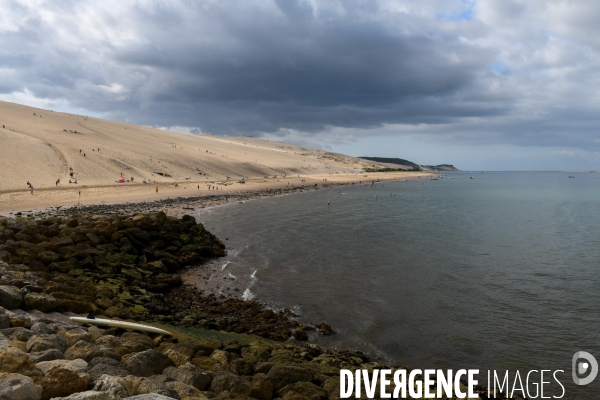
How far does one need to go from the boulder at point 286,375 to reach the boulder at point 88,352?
10.5 feet

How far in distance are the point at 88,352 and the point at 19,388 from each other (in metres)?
2.26

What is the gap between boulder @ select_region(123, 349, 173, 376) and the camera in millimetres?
7547

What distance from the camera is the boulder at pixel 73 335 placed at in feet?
28.0

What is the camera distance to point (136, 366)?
7574 millimetres

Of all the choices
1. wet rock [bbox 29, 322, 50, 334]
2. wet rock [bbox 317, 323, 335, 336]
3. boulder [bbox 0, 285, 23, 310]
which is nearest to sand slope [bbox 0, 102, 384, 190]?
boulder [bbox 0, 285, 23, 310]

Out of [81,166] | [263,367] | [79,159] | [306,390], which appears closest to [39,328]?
[263,367]

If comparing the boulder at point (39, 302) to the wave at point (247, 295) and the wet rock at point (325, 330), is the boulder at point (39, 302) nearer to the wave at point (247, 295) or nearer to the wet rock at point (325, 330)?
the wave at point (247, 295)

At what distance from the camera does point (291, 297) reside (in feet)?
55.4

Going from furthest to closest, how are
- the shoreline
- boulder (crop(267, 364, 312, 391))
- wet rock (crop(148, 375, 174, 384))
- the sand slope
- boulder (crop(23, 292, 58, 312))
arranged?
the sand slope
the shoreline
boulder (crop(23, 292, 58, 312))
boulder (crop(267, 364, 312, 391))
wet rock (crop(148, 375, 174, 384))

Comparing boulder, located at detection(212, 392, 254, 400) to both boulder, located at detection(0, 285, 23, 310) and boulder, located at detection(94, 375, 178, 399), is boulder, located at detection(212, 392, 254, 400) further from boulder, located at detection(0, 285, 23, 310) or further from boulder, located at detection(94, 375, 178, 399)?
boulder, located at detection(0, 285, 23, 310)

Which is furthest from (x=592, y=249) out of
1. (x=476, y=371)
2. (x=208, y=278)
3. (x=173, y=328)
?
(x=173, y=328)

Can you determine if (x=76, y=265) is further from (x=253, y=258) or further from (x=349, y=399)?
(x=349, y=399)

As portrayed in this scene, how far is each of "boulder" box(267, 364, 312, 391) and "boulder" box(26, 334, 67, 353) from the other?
14.3 ft

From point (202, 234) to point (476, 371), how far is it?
716 inches
